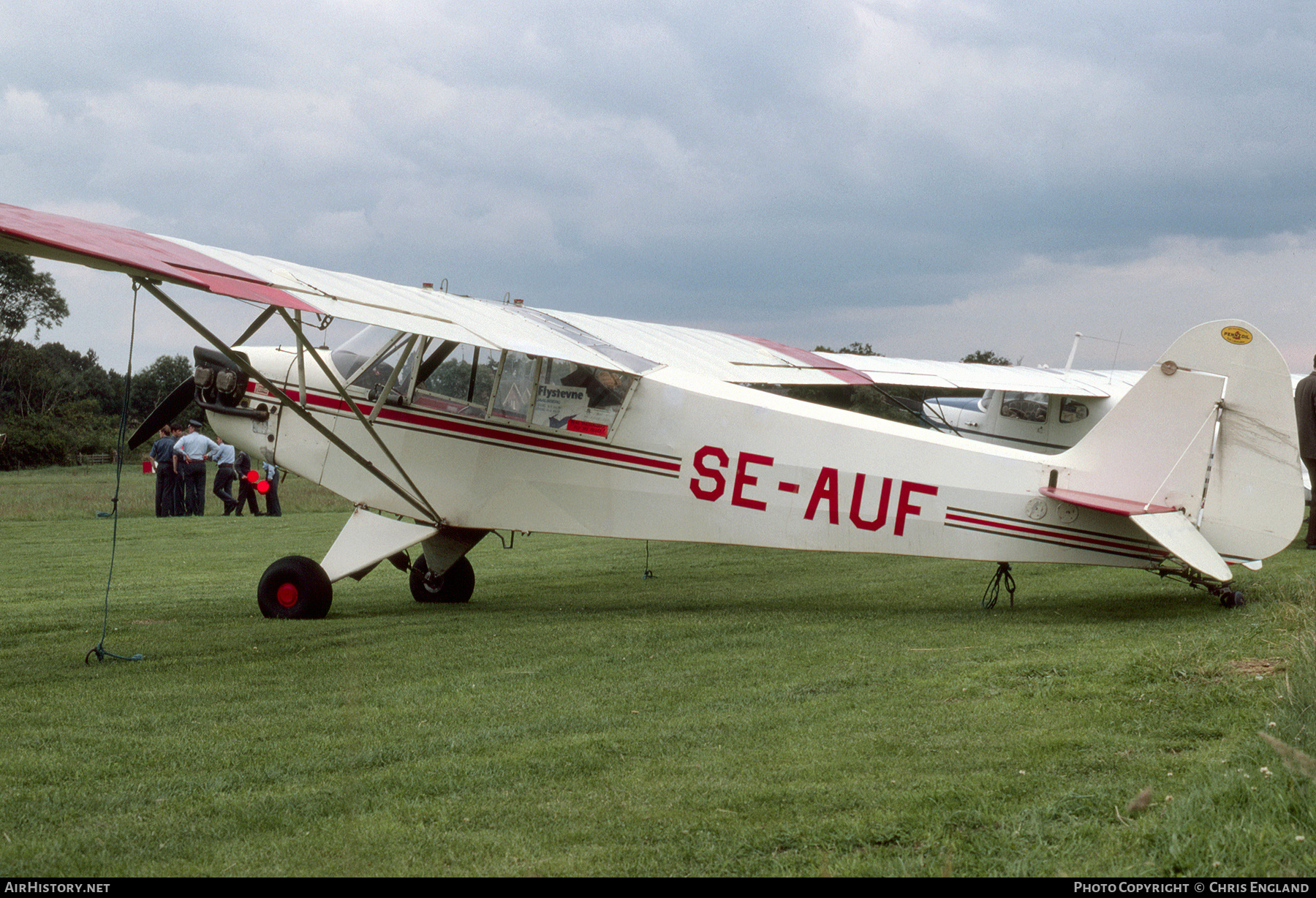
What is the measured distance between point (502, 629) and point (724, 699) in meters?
3.06

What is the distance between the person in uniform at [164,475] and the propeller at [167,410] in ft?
38.7

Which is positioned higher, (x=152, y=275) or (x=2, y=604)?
(x=152, y=275)

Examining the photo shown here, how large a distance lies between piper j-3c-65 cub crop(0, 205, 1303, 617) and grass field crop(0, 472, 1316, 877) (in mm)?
622

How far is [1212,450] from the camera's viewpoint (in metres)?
7.70

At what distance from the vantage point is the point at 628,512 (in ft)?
28.7

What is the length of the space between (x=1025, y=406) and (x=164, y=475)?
16.3 metres

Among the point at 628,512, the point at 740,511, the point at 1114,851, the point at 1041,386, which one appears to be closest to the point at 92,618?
the point at 628,512

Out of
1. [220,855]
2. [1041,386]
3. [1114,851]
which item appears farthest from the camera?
[1041,386]

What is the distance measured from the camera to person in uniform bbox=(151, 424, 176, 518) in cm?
2095

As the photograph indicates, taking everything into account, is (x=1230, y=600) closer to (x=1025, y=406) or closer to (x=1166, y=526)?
(x=1166, y=526)

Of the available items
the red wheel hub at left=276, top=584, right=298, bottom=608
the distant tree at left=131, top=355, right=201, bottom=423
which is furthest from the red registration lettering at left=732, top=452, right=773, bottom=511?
the distant tree at left=131, top=355, right=201, bottom=423

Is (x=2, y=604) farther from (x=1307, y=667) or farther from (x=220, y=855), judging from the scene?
(x=1307, y=667)

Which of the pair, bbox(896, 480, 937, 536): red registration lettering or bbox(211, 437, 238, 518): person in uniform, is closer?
bbox(896, 480, 937, 536): red registration lettering

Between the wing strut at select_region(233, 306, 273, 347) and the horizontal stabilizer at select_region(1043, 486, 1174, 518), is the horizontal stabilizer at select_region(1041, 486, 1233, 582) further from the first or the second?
the wing strut at select_region(233, 306, 273, 347)
